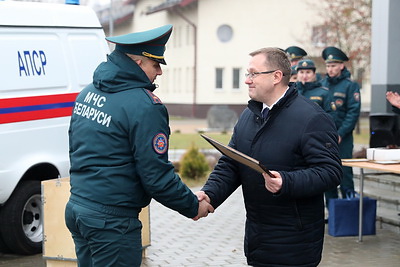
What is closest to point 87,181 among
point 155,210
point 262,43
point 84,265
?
point 84,265

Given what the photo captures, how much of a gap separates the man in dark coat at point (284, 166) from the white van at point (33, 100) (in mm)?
3853

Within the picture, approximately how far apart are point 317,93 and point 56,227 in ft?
13.0

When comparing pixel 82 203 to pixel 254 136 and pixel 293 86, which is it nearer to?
pixel 254 136

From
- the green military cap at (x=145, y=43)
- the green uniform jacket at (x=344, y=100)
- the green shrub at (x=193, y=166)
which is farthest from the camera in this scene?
the green shrub at (x=193, y=166)

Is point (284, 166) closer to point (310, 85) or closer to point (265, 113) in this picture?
point (265, 113)

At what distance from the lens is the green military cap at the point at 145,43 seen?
4.04 meters

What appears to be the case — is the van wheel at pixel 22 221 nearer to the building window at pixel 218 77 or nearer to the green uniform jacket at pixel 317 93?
the green uniform jacket at pixel 317 93

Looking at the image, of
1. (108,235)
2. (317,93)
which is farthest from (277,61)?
(317,93)

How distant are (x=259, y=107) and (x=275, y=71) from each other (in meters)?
0.24

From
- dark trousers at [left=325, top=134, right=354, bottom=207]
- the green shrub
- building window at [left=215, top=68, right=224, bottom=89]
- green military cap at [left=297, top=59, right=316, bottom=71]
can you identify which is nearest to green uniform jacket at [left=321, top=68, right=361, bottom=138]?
dark trousers at [left=325, top=134, right=354, bottom=207]

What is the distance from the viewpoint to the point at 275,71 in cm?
416

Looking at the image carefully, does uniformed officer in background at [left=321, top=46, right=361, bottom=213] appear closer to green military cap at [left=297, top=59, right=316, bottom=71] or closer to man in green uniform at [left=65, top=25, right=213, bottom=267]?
green military cap at [left=297, top=59, right=316, bottom=71]

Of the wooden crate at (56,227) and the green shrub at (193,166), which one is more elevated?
the wooden crate at (56,227)

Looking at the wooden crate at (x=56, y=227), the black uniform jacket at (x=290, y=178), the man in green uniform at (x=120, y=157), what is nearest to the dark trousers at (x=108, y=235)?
the man in green uniform at (x=120, y=157)
